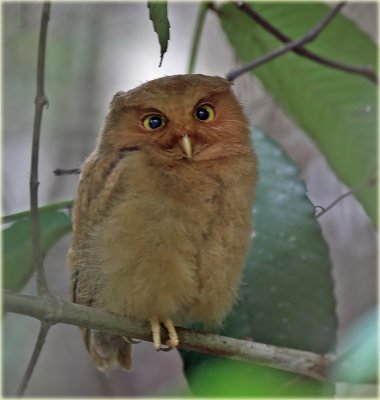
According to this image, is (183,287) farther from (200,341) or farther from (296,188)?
(296,188)

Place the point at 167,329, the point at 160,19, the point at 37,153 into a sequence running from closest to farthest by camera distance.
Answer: the point at 160,19, the point at 37,153, the point at 167,329

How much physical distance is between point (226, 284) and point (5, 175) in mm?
2215

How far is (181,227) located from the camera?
5.65 ft

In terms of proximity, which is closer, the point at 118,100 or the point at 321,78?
the point at 118,100

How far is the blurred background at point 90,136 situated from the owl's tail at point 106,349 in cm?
171

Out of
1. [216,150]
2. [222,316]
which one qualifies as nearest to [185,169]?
[216,150]

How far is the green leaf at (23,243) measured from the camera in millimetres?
1848

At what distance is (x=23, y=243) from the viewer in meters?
1.88

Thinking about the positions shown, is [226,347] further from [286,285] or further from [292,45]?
[292,45]

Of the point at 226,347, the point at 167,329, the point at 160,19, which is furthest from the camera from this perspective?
the point at 167,329

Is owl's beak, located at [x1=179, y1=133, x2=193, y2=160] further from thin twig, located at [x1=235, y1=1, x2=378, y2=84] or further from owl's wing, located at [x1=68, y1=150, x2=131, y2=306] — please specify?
thin twig, located at [x1=235, y1=1, x2=378, y2=84]

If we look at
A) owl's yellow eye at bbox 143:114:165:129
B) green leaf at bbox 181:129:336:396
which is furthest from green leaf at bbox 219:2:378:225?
owl's yellow eye at bbox 143:114:165:129

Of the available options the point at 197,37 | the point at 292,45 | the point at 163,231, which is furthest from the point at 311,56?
the point at 163,231

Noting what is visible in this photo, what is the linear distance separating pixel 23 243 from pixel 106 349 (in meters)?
0.35
